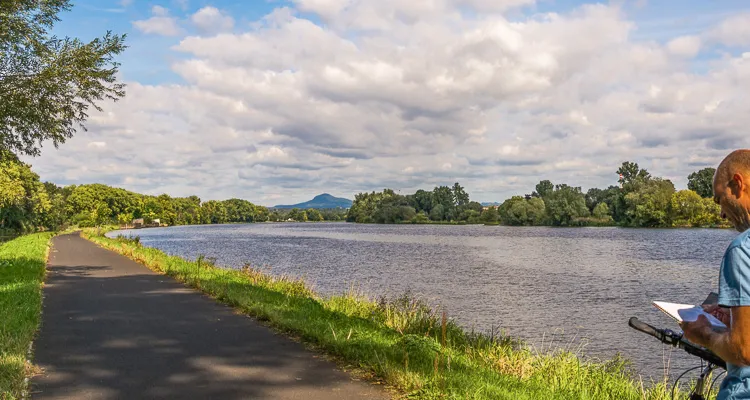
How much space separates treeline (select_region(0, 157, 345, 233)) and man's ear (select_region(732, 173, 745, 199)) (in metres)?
21.5

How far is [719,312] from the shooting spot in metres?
2.71

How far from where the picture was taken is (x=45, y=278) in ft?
58.0

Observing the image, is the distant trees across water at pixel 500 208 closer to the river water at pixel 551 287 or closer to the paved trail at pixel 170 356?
the river water at pixel 551 287

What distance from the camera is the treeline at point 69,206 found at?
47625 mm

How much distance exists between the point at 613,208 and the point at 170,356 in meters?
130

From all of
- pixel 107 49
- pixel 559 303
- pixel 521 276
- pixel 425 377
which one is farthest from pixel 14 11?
pixel 521 276

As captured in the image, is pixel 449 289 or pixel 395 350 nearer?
pixel 395 350

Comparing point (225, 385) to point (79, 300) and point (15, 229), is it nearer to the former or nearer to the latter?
point (79, 300)

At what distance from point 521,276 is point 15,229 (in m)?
52.0

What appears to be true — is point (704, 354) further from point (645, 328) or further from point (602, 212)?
point (602, 212)

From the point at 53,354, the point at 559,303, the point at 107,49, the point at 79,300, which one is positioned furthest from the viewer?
the point at 559,303

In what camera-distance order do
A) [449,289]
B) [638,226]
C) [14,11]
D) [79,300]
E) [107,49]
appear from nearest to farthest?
[79,300], [14,11], [107,49], [449,289], [638,226]

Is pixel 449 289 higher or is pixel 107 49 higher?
pixel 107 49

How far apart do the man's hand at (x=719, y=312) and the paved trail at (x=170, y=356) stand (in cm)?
405
